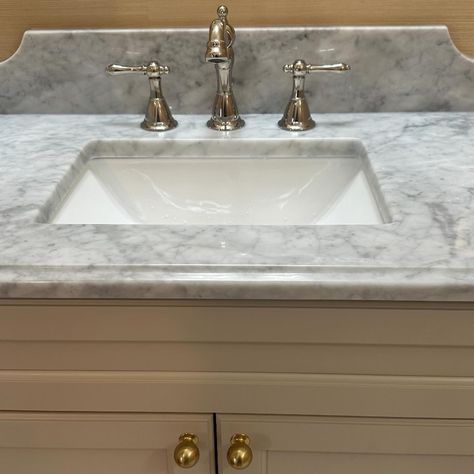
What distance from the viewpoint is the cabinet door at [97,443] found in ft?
2.21

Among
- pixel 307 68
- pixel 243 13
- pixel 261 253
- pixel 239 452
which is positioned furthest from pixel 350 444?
pixel 243 13

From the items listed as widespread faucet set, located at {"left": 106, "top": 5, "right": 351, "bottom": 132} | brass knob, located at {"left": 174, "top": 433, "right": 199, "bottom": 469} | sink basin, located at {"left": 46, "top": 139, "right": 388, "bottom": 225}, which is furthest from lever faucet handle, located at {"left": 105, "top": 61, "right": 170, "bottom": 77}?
brass knob, located at {"left": 174, "top": 433, "right": 199, "bottom": 469}

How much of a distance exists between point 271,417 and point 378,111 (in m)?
0.54

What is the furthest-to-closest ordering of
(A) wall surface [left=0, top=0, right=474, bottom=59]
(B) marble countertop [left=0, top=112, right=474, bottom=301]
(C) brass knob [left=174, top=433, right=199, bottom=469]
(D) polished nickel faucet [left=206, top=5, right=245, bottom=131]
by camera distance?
(A) wall surface [left=0, top=0, right=474, bottom=59] → (D) polished nickel faucet [left=206, top=5, right=245, bottom=131] → (C) brass knob [left=174, top=433, right=199, bottom=469] → (B) marble countertop [left=0, top=112, right=474, bottom=301]

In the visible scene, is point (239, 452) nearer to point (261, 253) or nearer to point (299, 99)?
point (261, 253)

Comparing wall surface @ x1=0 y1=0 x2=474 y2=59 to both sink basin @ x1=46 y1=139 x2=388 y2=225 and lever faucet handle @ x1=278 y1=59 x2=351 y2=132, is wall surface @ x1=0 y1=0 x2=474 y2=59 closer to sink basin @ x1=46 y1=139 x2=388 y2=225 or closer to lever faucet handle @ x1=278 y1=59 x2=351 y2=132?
lever faucet handle @ x1=278 y1=59 x2=351 y2=132

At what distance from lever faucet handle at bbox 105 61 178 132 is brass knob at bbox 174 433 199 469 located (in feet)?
1.56

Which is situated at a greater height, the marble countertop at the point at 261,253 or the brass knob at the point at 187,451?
the marble countertop at the point at 261,253

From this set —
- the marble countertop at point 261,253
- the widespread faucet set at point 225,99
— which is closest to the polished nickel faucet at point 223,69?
the widespread faucet set at point 225,99

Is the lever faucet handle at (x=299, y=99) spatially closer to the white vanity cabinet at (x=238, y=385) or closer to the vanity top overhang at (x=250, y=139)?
the vanity top overhang at (x=250, y=139)

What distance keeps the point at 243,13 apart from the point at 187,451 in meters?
0.66

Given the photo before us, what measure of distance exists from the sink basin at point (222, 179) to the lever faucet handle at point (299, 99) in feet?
0.14

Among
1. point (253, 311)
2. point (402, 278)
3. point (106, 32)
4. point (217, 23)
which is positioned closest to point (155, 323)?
point (253, 311)

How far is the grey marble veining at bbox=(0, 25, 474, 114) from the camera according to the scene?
90 centimetres
